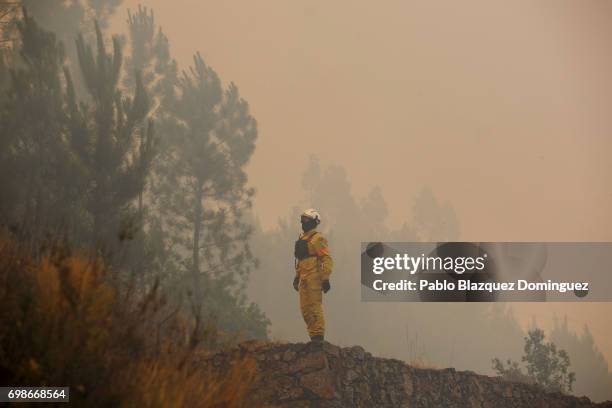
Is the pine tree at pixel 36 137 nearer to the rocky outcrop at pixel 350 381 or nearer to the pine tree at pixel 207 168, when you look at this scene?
the rocky outcrop at pixel 350 381

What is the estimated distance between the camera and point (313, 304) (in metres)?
10.7

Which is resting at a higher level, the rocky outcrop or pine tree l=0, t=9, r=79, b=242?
pine tree l=0, t=9, r=79, b=242

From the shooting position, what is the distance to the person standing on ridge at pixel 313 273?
1062cm

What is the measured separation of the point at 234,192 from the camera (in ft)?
86.3

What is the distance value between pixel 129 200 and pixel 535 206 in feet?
369

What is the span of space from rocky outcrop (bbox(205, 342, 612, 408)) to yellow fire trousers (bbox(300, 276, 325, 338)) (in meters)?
0.65

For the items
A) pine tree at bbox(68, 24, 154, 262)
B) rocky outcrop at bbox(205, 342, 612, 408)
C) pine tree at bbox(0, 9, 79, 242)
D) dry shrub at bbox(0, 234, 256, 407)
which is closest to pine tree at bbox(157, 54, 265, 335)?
pine tree at bbox(68, 24, 154, 262)

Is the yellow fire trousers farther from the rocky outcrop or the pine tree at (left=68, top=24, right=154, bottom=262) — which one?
the pine tree at (left=68, top=24, right=154, bottom=262)

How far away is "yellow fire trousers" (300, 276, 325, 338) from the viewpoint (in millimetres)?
10610

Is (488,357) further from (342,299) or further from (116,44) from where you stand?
(116,44)

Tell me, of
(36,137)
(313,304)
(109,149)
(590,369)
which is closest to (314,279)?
(313,304)

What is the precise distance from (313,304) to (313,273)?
0.47 m

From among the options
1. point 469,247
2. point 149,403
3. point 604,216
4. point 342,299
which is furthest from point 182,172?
point 604,216

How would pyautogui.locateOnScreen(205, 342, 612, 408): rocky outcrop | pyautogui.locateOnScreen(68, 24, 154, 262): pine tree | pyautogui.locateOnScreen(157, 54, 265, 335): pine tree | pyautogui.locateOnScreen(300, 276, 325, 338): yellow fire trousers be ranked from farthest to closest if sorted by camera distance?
pyautogui.locateOnScreen(157, 54, 265, 335): pine tree → pyautogui.locateOnScreen(68, 24, 154, 262): pine tree → pyautogui.locateOnScreen(300, 276, 325, 338): yellow fire trousers → pyautogui.locateOnScreen(205, 342, 612, 408): rocky outcrop
